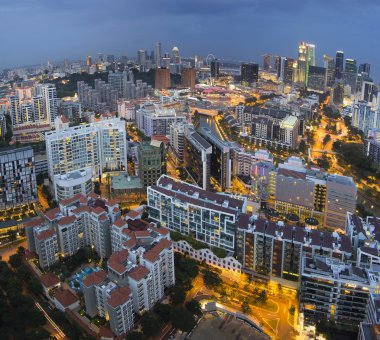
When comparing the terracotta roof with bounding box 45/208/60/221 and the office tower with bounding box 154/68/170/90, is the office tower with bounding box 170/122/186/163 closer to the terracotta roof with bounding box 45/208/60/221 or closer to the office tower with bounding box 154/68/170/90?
the terracotta roof with bounding box 45/208/60/221

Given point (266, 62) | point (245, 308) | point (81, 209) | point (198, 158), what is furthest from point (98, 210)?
point (266, 62)

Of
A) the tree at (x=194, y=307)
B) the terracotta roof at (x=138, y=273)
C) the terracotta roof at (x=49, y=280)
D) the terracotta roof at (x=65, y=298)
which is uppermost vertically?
the terracotta roof at (x=138, y=273)

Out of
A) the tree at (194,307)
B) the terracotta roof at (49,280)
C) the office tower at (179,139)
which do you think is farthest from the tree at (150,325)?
the office tower at (179,139)

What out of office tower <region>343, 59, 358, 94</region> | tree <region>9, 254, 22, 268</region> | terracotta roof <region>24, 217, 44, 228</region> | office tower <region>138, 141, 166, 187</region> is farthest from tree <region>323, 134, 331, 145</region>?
tree <region>9, 254, 22, 268</region>

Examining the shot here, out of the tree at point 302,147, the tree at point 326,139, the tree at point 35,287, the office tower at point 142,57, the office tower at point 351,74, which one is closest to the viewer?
the tree at point 35,287

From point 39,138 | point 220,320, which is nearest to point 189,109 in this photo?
point 39,138

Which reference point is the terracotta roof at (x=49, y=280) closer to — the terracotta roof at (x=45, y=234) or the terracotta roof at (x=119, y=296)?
the terracotta roof at (x=45, y=234)

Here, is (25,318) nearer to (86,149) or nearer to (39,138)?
(86,149)
